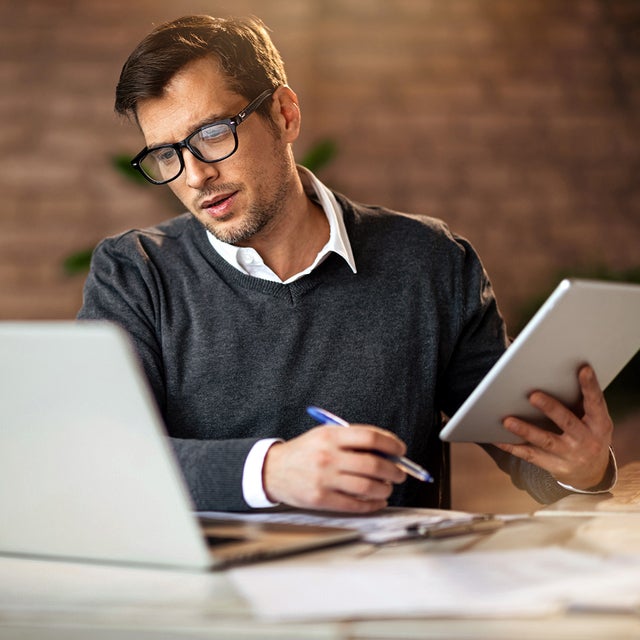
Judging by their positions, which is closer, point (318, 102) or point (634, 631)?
point (634, 631)

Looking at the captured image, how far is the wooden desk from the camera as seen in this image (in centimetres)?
60

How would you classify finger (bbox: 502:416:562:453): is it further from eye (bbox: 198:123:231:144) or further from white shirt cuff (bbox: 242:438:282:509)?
eye (bbox: 198:123:231:144)

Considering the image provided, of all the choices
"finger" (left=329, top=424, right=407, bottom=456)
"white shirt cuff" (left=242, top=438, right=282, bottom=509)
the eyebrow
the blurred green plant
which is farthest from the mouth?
the blurred green plant

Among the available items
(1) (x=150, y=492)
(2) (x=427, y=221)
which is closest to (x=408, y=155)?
(2) (x=427, y=221)

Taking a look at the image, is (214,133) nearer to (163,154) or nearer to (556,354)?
(163,154)

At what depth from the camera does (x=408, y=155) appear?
346cm

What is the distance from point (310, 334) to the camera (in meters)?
1.47

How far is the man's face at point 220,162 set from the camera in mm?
1411

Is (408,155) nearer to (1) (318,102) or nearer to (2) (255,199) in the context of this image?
(1) (318,102)

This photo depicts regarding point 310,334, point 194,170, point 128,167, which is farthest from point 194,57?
point 128,167

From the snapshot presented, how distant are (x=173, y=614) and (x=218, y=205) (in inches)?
36.0

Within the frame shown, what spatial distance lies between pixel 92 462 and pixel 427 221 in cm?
104

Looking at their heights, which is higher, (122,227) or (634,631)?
(634,631)

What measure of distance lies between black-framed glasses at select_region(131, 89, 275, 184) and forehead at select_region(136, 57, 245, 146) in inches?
0.5
